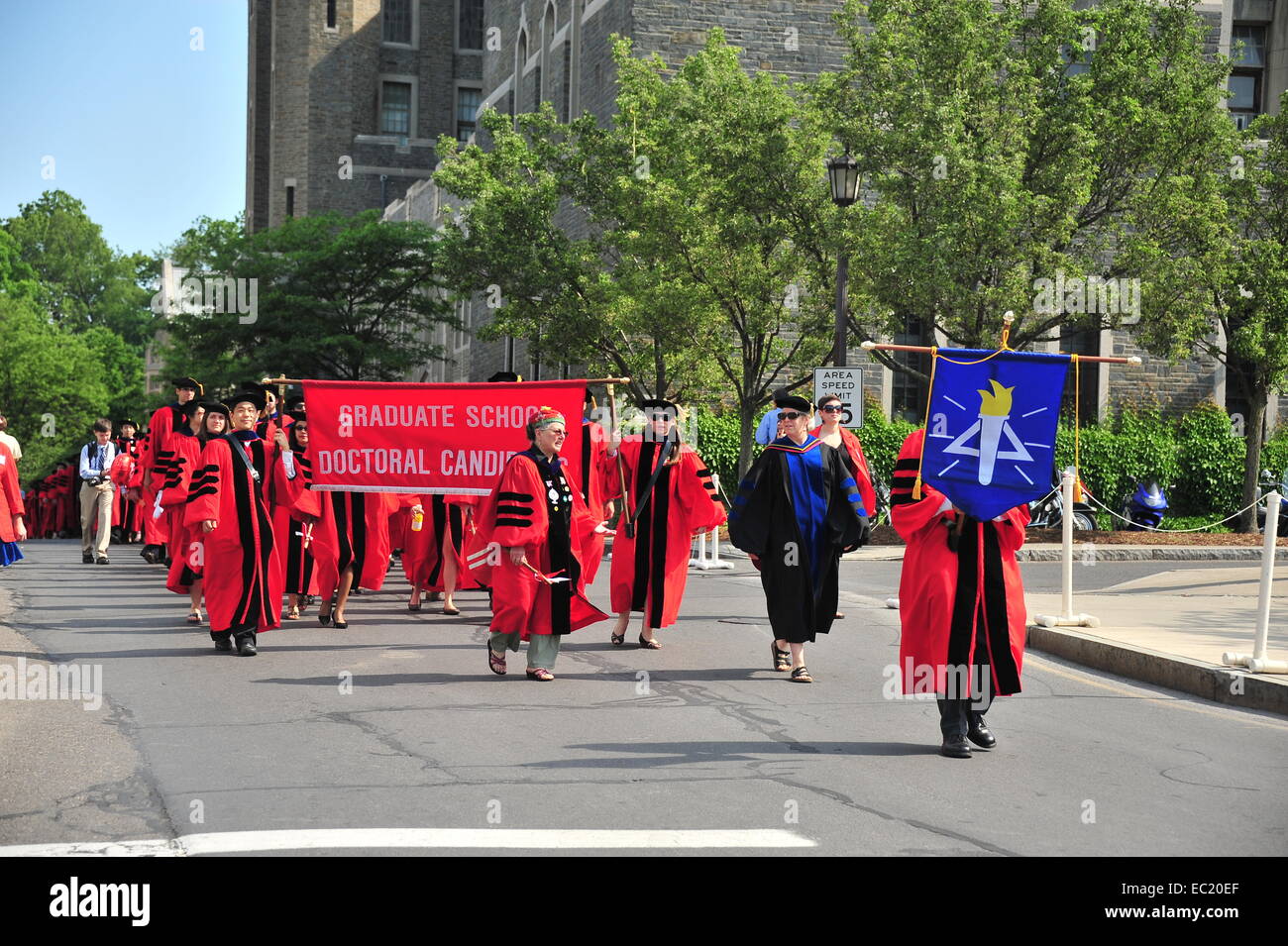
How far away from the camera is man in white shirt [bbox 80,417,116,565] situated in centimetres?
Result: 2297

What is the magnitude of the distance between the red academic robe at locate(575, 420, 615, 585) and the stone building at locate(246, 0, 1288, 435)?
1765 cm

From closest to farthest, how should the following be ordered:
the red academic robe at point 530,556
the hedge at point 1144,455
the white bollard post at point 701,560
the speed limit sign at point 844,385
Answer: the red academic robe at point 530,556 < the speed limit sign at point 844,385 < the white bollard post at point 701,560 < the hedge at point 1144,455

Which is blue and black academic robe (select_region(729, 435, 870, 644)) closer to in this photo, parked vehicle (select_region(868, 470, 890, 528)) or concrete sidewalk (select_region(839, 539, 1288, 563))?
concrete sidewalk (select_region(839, 539, 1288, 563))

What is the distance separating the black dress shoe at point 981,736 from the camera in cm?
827

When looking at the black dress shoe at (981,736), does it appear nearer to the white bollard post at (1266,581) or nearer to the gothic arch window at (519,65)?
the white bollard post at (1266,581)

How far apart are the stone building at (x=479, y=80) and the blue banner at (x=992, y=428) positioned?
22437 mm

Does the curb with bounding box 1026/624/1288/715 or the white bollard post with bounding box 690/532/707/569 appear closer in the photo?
the curb with bounding box 1026/624/1288/715

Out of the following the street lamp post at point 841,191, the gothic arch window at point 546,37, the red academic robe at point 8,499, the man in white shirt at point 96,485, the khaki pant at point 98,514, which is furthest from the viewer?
the gothic arch window at point 546,37

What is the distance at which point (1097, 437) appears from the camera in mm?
31188

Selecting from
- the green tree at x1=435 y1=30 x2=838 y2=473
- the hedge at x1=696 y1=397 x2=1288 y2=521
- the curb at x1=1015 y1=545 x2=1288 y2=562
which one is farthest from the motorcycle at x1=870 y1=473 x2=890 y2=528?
the curb at x1=1015 y1=545 x2=1288 y2=562

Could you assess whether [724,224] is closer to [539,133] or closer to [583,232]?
[539,133]

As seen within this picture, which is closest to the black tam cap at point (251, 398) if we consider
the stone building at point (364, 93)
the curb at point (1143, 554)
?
the curb at point (1143, 554)

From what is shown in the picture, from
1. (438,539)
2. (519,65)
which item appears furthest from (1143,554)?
(519,65)

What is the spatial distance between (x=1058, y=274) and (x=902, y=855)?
2059 centimetres
